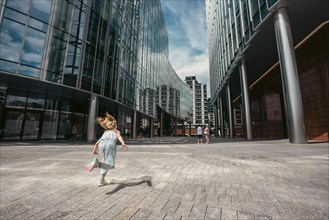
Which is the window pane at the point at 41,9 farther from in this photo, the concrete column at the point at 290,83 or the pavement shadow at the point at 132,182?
the concrete column at the point at 290,83

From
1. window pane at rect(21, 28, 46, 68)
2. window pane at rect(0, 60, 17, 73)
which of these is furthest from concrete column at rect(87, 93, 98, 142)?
window pane at rect(0, 60, 17, 73)

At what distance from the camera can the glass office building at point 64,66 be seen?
13.8m

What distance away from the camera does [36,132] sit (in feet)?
58.5

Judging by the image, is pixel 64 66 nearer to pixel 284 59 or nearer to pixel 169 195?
pixel 169 195

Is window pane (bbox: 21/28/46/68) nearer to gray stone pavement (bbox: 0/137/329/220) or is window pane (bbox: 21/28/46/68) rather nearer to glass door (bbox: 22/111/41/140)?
glass door (bbox: 22/111/41/140)

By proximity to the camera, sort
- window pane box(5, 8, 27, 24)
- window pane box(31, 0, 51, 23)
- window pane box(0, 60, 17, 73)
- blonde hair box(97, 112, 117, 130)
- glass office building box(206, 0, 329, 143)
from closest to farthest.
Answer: blonde hair box(97, 112, 117, 130) → window pane box(0, 60, 17, 73) → glass office building box(206, 0, 329, 143) → window pane box(5, 8, 27, 24) → window pane box(31, 0, 51, 23)

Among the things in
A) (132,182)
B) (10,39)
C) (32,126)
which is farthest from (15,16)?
(132,182)

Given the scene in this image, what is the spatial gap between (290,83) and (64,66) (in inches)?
720

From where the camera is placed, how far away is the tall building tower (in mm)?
111312

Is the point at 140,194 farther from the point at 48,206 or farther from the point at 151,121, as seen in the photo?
the point at 151,121

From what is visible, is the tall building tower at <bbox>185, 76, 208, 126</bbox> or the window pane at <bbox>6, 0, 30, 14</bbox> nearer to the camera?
the window pane at <bbox>6, 0, 30, 14</bbox>

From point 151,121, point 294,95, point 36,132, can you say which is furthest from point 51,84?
point 151,121

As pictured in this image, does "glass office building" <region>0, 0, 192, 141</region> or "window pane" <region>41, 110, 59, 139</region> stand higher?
"glass office building" <region>0, 0, 192, 141</region>

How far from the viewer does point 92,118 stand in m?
18.0
